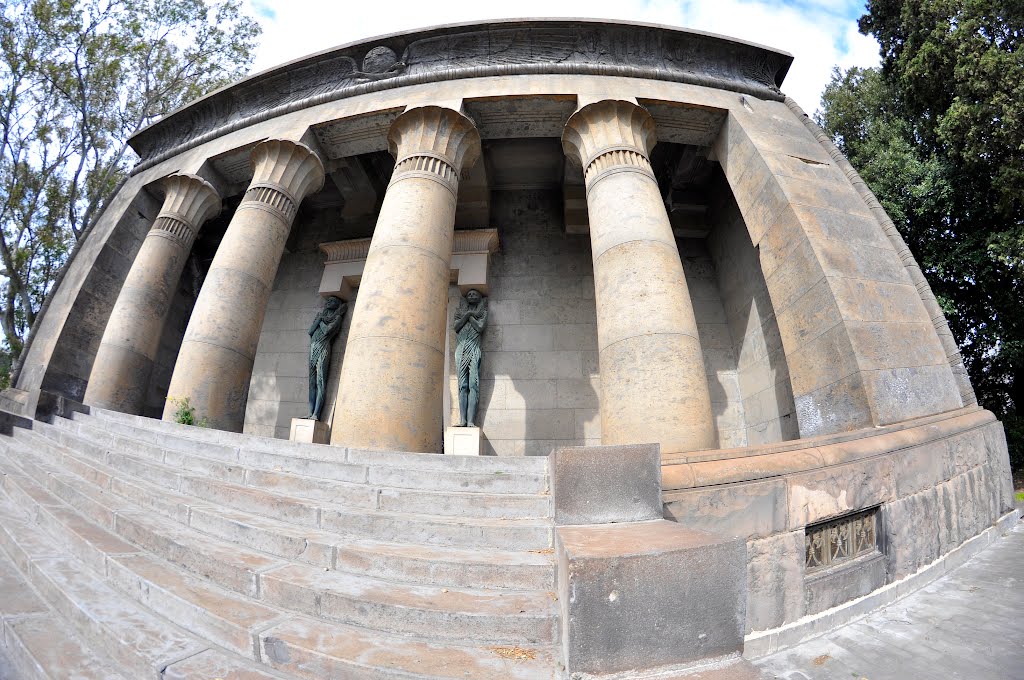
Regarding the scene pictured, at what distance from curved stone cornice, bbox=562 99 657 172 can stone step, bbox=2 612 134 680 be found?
853 centimetres

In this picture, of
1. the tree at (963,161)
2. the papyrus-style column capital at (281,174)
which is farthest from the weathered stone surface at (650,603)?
the tree at (963,161)

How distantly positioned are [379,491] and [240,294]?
6276mm

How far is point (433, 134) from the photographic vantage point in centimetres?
843

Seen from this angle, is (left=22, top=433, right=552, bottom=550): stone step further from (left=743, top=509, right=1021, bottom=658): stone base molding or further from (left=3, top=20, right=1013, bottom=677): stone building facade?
(left=743, top=509, right=1021, bottom=658): stone base molding

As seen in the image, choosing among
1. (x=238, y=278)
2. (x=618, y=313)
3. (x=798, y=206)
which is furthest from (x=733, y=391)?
(x=238, y=278)

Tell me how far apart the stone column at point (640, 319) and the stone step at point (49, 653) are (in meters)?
5.03

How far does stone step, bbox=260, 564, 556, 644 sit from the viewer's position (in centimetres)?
252

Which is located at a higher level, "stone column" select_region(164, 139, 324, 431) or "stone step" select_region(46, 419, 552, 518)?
"stone column" select_region(164, 139, 324, 431)

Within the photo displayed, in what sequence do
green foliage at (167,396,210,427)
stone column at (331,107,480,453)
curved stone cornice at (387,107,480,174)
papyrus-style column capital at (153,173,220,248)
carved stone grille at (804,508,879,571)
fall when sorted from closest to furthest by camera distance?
carved stone grille at (804,508,879,571) → stone column at (331,107,480,453) → green foliage at (167,396,210,427) → curved stone cornice at (387,107,480,174) → papyrus-style column capital at (153,173,220,248)

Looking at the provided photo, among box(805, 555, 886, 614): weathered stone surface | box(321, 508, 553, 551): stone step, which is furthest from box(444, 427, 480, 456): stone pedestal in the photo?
box(805, 555, 886, 614): weathered stone surface

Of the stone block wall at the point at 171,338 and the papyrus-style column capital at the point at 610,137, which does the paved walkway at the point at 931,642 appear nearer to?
the papyrus-style column capital at the point at 610,137

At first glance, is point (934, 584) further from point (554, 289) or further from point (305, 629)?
point (554, 289)

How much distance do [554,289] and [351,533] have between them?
29.2ft

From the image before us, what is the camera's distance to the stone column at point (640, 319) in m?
5.64
